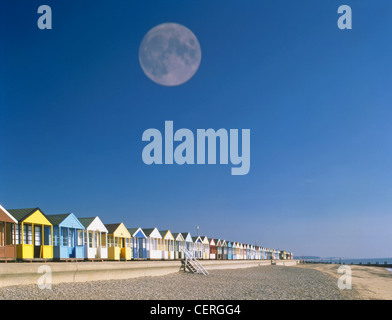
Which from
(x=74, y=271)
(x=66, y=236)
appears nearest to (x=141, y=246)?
(x=66, y=236)

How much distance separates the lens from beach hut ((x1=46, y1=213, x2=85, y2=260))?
85.6ft

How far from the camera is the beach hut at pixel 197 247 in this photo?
60688 mm

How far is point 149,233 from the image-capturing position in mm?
43469

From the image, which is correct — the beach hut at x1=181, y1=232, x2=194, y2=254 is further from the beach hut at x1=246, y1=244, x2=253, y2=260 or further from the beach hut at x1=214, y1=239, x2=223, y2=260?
the beach hut at x1=246, y1=244, x2=253, y2=260

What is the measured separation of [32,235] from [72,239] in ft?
13.8

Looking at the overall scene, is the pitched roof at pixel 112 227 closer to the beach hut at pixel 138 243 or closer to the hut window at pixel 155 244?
the beach hut at pixel 138 243

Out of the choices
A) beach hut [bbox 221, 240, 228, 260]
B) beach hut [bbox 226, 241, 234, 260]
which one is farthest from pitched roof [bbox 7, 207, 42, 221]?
beach hut [bbox 226, 241, 234, 260]

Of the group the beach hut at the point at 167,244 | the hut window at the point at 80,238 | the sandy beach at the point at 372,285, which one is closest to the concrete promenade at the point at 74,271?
the hut window at the point at 80,238

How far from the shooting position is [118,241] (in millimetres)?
36250

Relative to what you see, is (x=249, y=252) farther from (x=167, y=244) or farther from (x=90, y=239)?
(x=90, y=239)

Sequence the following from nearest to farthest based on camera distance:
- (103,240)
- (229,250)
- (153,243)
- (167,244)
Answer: (103,240), (153,243), (167,244), (229,250)
